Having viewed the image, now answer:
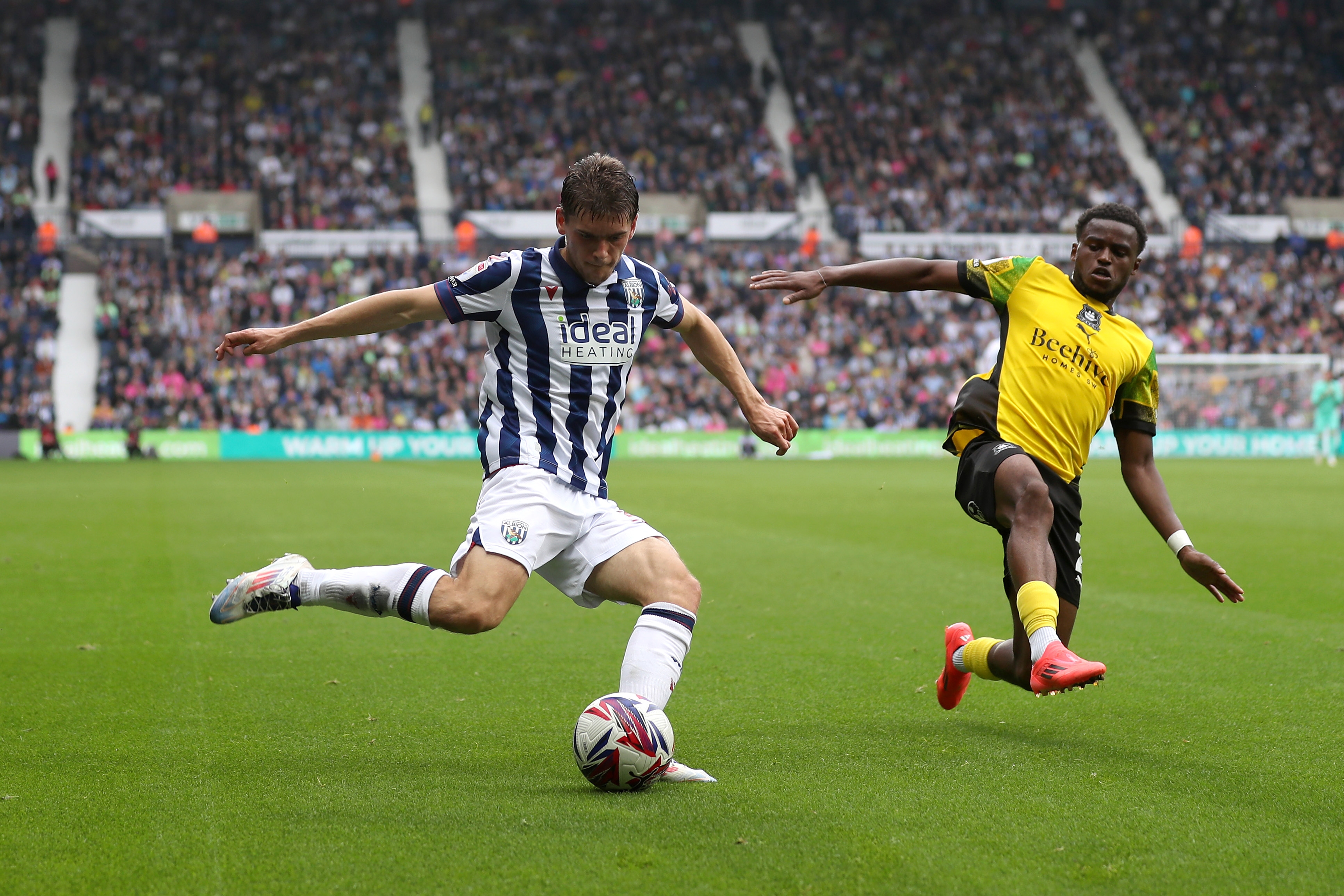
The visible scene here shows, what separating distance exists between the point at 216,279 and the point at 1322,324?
3028cm

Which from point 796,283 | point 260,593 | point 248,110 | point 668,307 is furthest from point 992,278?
point 248,110

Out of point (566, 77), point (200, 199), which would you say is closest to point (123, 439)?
point (200, 199)

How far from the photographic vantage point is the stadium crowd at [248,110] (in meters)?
36.1

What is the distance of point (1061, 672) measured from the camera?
411 cm

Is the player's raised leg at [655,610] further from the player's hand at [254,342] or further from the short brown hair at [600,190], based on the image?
the player's hand at [254,342]

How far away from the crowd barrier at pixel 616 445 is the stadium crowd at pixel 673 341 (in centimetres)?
46

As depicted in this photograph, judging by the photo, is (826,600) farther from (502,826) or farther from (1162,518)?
(502,826)

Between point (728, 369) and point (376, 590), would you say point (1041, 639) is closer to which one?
point (728, 369)

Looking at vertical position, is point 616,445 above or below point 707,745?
below

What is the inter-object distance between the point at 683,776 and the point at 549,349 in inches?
60.5

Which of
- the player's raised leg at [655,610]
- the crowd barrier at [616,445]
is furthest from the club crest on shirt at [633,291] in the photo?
the crowd barrier at [616,445]

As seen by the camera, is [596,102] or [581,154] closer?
[581,154]

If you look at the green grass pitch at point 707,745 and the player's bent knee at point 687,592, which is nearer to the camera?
the green grass pitch at point 707,745

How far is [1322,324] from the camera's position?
119 feet
